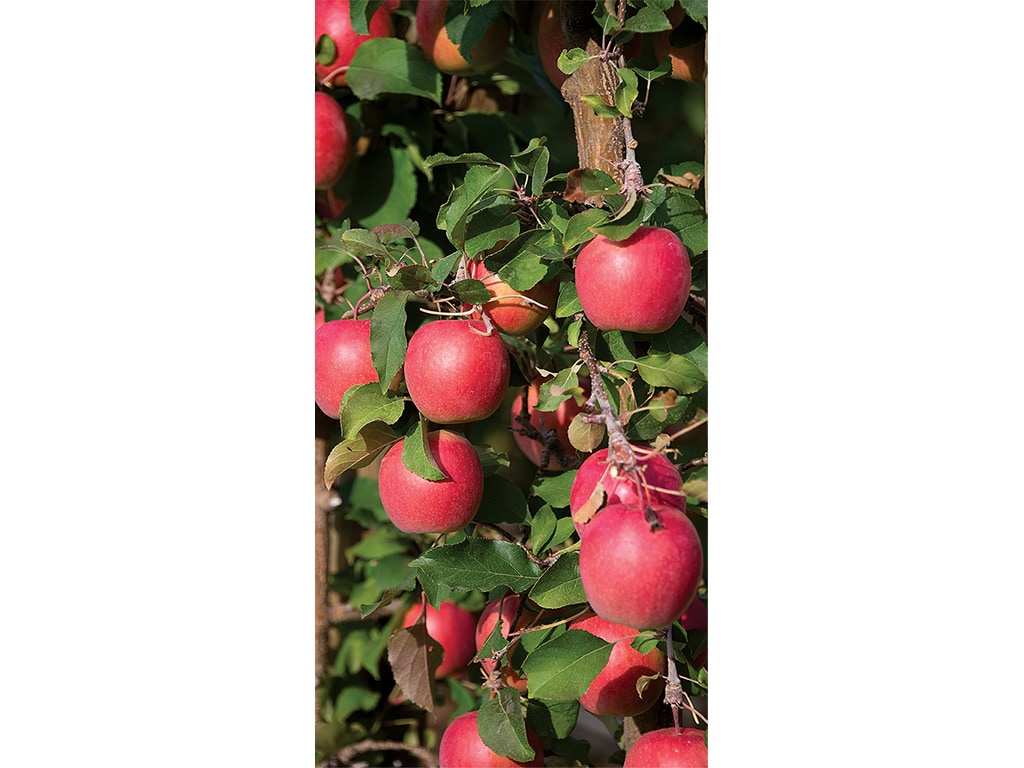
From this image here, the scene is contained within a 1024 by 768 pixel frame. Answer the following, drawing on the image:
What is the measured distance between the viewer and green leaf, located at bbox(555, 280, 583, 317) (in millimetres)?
776

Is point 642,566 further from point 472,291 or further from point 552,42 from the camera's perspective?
point 552,42

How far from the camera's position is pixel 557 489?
861mm

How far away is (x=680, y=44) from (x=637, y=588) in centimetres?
45

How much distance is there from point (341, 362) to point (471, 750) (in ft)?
1.08

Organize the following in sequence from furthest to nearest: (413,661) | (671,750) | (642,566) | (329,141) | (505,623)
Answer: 1. (329,141)
2. (413,661)
3. (505,623)
4. (671,750)
5. (642,566)

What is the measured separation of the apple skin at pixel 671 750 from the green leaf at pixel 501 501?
226mm

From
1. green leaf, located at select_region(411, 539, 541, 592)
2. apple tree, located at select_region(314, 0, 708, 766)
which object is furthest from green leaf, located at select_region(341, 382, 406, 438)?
green leaf, located at select_region(411, 539, 541, 592)

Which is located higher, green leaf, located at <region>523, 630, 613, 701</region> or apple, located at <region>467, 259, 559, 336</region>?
apple, located at <region>467, 259, 559, 336</region>

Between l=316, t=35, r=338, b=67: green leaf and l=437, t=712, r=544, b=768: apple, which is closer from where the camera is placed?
l=437, t=712, r=544, b=768: apple

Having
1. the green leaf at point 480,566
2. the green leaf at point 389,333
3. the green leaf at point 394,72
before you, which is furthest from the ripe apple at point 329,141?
the green leaf at point 480,566

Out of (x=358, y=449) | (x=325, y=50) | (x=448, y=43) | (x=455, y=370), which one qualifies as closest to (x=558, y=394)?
(x=455, y=370)

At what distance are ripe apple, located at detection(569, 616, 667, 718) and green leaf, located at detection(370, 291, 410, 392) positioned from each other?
0.24m

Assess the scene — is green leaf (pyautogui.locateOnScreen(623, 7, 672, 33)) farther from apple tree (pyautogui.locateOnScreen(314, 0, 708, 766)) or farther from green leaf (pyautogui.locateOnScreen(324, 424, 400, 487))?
green leaf (pyautogui.locateOnScreen(324, 424, 400, 487))
